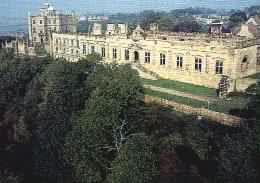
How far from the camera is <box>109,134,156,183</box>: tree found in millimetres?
26688

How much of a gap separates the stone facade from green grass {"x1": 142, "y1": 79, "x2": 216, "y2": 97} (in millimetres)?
814

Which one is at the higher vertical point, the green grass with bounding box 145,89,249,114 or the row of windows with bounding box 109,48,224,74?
the row of windows with bounding box 109,48,224,74

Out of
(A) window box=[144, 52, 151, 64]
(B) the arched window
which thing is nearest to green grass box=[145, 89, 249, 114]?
(B) the arched window

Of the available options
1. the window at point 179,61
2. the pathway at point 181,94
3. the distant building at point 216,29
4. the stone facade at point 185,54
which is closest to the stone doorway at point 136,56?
the stone facade at point 185,54

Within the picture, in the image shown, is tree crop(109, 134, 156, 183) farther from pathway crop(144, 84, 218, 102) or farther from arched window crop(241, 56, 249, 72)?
arched window crop(241, 56, 249, 72)

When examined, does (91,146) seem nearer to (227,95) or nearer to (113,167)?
(113,167)

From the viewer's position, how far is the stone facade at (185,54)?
44.2 meters

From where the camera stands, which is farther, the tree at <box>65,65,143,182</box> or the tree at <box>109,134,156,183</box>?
the tree at <box>65,65,143,182</box>

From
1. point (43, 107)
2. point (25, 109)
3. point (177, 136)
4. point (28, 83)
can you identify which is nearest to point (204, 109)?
point (177, 136)

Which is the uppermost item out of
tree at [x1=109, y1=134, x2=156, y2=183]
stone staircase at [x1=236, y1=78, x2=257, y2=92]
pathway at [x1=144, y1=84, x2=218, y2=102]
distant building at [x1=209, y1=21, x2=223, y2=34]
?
distant building at [x1=209, y1=21, x2=223, y2=34]

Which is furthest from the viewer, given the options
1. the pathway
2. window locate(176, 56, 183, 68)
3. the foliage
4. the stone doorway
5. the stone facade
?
the stone doorway

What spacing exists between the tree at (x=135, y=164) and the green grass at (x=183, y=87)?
16674 millimetres

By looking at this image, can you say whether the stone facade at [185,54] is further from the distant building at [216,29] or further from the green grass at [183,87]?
the distant building at [216,29]

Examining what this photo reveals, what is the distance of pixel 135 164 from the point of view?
2684 cm
